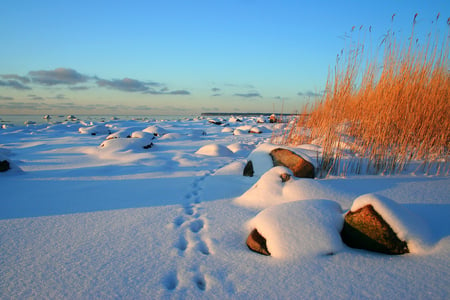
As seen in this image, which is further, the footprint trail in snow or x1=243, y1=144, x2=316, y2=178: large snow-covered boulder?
x1=243, y1=144, x2=316, y2=178: large snow-covered boulder

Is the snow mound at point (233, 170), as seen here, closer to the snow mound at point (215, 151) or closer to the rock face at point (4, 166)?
the snow mound at point (215, 151)

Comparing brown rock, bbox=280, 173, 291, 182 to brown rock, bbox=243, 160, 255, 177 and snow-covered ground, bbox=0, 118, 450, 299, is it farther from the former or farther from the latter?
brown rock, bbox=243, 160, 255, 177

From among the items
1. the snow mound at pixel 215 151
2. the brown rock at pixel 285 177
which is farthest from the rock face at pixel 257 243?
the snow mound at pixel 215 151

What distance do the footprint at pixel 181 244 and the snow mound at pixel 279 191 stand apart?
560mm

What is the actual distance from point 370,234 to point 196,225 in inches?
34.2

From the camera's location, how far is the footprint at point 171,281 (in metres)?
0.89

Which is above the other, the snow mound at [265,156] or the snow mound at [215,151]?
the snow mound at [265,156]

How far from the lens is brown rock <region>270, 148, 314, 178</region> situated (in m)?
2.07

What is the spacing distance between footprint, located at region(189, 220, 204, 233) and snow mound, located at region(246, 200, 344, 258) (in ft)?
1.08

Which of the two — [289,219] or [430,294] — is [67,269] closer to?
[289,219]

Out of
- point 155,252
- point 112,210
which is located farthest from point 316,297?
point 112,210

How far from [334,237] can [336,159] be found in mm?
1201

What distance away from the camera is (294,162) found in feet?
7.04

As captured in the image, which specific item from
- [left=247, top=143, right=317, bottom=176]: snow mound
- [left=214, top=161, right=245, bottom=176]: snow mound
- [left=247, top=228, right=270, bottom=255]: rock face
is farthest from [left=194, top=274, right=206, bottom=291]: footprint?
[left=214, top=161, right=245, bottom=176]: snow mound
